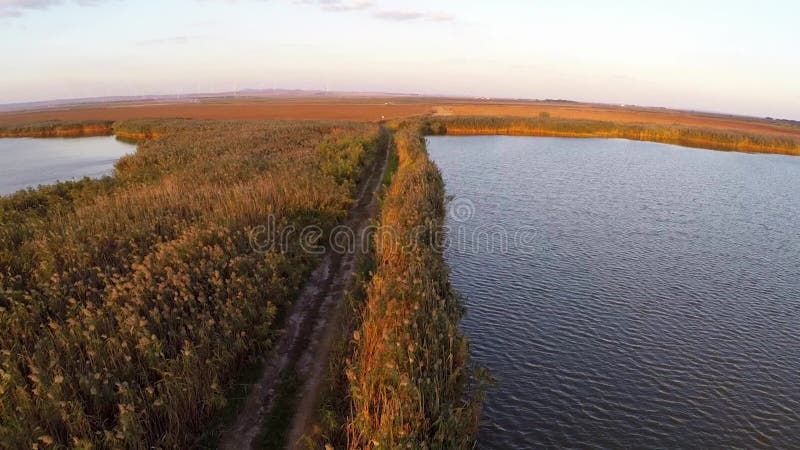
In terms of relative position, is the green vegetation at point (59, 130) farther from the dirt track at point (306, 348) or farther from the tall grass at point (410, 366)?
the tall grass at point (410, 366)

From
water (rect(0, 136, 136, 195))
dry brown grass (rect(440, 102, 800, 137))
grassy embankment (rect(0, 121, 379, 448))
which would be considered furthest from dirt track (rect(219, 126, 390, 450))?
dry brown grass (rect(440, 102, 800, 137))

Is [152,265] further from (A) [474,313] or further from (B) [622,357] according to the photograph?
(B) [622,357]

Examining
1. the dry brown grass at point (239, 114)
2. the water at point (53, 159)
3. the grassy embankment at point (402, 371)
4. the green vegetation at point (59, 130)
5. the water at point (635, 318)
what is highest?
the dry brown grass at point (239, 114)

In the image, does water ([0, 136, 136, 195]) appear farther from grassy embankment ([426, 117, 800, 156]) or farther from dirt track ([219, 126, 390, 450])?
grassy embankment ([426, 117, 800, 156])

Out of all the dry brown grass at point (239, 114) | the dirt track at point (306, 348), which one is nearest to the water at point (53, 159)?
the dirt track at point (306, 348)

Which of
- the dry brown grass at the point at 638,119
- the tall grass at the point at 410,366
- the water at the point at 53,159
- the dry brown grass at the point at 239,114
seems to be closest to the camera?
the tall grass at the point at 410,366

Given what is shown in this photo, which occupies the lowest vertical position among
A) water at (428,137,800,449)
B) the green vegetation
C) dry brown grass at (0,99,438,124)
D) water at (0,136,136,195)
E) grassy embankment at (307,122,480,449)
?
water at (428,137,800,449)
